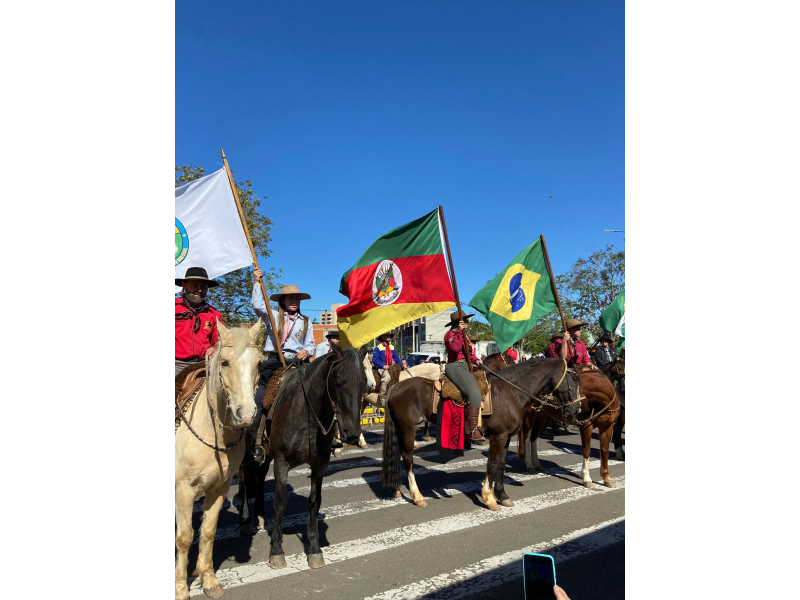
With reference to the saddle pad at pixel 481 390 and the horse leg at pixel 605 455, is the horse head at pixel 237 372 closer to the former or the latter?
the saddle pad at pixel 481 390

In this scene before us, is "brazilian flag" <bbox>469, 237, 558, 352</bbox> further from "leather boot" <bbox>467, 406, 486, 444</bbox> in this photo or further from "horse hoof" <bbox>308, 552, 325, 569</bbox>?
"horse hoof" <bbox>308, 552, 325, 569</bbox>

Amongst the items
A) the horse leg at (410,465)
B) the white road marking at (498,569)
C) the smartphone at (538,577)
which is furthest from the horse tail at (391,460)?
the smartphone at (538,577)

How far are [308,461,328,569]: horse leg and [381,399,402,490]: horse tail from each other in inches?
89.8

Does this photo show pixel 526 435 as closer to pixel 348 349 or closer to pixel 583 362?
pixel 583 362

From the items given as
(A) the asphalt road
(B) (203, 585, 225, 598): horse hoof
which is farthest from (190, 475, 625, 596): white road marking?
(B) (203, 585, 225, 598): horse hoof

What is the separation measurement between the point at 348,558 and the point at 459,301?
→ 12.4ft

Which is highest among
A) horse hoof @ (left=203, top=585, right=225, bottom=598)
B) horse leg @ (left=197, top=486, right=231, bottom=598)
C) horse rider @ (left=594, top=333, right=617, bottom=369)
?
horse rider @ (left=594, top=333, right=617, bottom=369)

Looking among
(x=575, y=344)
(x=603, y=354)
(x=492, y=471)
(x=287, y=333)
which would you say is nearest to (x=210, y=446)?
(x=287, y=333)

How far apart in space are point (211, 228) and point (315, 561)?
372cm

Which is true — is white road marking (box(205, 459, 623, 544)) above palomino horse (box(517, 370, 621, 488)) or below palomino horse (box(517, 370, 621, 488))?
below

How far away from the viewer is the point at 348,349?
17.7 feet

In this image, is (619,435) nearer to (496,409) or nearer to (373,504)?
(496,409)

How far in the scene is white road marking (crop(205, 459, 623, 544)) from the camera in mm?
6355

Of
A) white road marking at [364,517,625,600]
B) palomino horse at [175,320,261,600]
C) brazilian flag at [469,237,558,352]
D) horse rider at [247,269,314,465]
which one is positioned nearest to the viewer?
palomino horse at [175,320,261,600]
